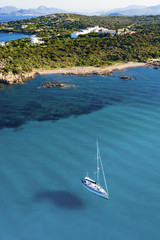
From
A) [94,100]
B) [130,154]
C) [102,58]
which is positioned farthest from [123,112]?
[102,58]

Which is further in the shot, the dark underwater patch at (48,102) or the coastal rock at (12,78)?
the coastal rock at (12,78)

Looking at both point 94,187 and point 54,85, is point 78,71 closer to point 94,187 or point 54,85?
point 54,85

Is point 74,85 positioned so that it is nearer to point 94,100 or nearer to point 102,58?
point 94,100

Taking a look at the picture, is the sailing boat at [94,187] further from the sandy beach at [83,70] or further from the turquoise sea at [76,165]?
the sandy beach at [83,70]

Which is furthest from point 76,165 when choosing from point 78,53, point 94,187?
point 78,53

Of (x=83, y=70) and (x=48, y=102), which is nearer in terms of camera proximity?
(x=48, y=102)

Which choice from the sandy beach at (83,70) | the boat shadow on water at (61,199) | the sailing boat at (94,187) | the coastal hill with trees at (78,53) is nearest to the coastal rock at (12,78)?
the coastal hill with trees at (78,53)

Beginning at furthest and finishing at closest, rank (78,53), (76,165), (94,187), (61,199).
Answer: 1. (78,53)
2. (76,165)
3. (94,187)
4. (61,199)
